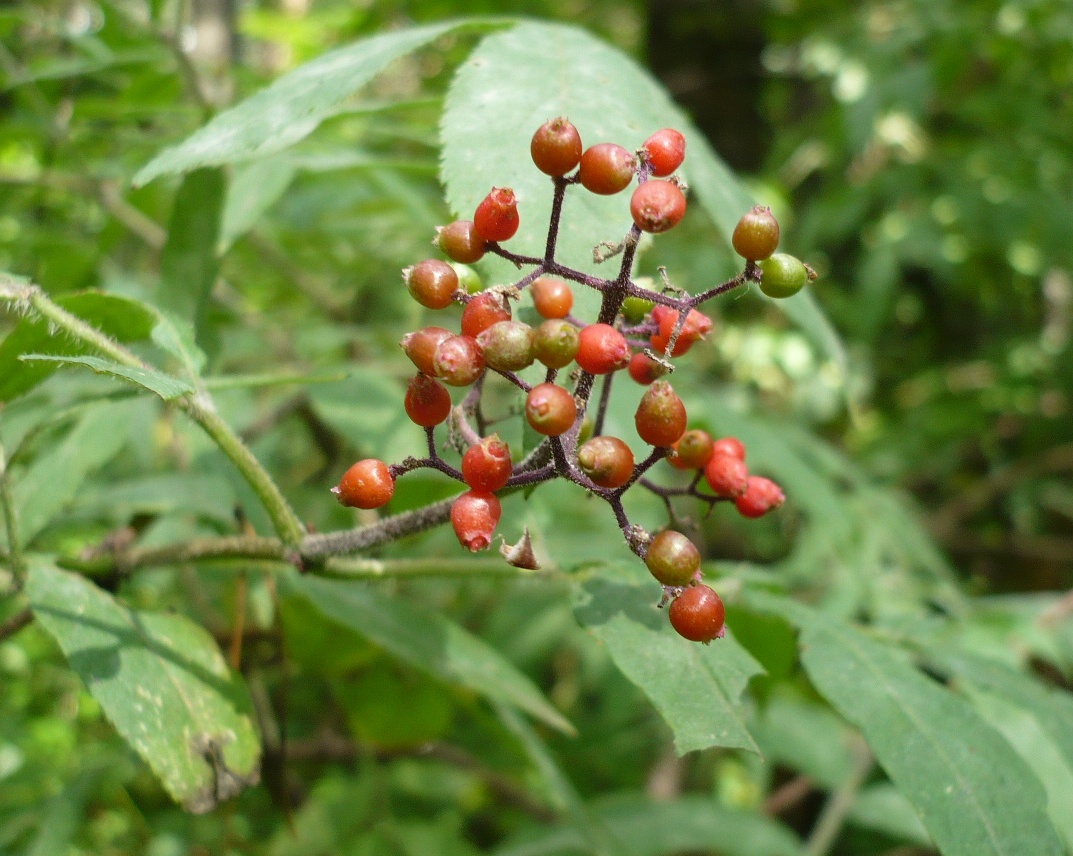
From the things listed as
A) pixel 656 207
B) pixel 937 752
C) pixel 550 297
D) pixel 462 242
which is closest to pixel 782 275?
pixel 656 207

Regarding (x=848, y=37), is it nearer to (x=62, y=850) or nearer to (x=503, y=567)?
(x=503, y=567)

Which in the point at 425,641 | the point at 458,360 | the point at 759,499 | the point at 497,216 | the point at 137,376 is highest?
the point at 497,216

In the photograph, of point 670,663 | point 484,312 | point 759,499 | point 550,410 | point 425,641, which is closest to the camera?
point 550,410

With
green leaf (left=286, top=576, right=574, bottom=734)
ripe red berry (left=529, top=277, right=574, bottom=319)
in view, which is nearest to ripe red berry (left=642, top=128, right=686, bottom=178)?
ripe red berry (left=529, top=277, right=574, bottom=319)

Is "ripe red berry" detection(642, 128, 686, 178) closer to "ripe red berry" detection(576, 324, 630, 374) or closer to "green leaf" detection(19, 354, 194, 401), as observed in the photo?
"ripe red berry" detection(576, 324, 630, 374)

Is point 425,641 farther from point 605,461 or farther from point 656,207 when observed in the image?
point 656,207

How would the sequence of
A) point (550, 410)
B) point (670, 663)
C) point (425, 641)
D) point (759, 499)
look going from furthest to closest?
point (425, 641)
point (759, 499)
point (670, 663)
point (550, 410)

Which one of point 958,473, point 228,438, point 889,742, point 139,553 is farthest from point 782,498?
point 958,473
